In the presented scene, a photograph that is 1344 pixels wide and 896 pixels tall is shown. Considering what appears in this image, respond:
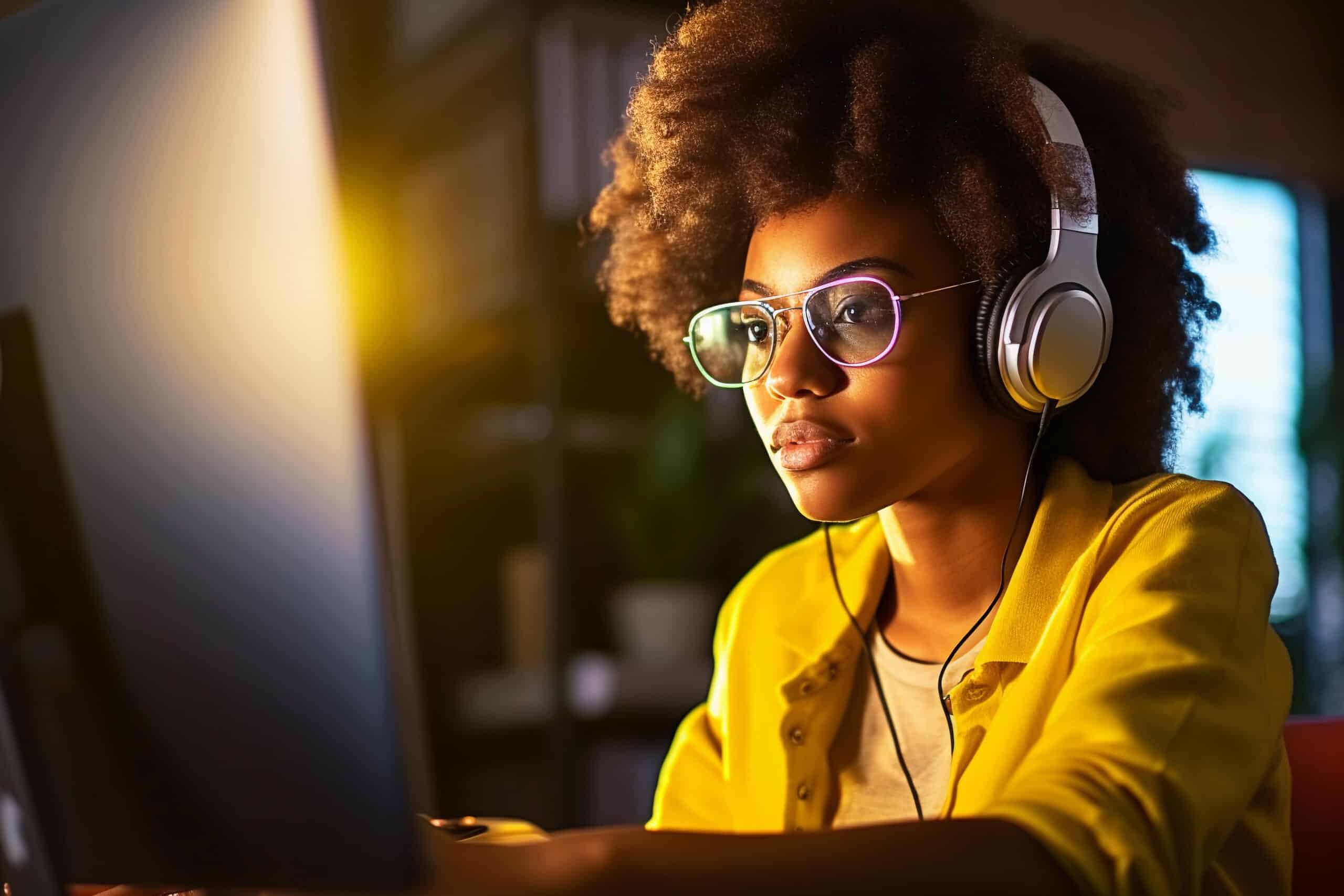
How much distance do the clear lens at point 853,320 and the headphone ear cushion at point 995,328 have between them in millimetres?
80

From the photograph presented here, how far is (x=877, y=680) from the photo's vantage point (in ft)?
3.88

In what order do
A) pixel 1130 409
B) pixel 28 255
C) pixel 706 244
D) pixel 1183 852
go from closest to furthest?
pixel 28 255 < pixel 1183 852 < pixel 1130 409 < pixel 706 244

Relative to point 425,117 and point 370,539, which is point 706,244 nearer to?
point 370,539

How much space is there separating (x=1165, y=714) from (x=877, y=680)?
45 cm

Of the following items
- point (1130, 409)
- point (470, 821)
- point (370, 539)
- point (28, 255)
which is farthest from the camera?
point (1130, 409)

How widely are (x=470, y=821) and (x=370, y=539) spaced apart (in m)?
0.54

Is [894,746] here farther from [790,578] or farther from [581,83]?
[581,83]

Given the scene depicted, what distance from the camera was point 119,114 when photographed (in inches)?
20.4

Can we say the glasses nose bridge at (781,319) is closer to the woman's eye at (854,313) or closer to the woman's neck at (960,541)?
the woman's eye at (854,313)

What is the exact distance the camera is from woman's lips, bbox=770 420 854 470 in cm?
103

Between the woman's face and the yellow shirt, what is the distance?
0.44 feet

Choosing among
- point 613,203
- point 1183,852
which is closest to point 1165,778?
point 1183,852

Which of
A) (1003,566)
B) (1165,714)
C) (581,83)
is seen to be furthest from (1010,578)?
(581,83)

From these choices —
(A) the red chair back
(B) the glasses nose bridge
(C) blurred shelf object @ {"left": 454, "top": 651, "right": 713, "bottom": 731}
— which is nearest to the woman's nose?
(B) the glasses nose bridge
